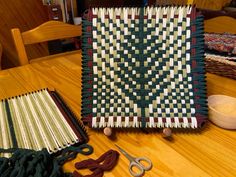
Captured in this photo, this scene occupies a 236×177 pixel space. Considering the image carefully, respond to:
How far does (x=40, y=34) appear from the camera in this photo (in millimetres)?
1103

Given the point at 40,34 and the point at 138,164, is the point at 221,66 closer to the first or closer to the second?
the point at 138,164

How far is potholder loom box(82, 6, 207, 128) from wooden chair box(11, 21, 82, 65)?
59cm

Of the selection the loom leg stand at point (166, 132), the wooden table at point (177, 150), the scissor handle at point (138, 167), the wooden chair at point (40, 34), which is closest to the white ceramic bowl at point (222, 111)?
the wooden table at point (177, 150)

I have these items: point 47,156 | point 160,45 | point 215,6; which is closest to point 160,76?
point 160,45

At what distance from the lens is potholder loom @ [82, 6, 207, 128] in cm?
53

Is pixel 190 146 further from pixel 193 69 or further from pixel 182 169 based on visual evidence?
pixel 193 69

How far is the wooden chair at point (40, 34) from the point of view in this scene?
1.02 m

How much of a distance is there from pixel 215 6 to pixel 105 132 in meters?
2.78

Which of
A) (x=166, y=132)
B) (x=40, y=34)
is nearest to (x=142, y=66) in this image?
(x=166, y=132)

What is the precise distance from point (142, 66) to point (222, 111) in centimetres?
23

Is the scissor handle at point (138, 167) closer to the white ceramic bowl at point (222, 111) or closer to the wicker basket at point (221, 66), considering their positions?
the white ceramic bowl at point (222, 111)

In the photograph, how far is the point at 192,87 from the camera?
0.54 meters

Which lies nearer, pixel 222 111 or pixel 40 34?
pixel 222 111

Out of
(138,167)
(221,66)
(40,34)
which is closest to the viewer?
(138,167)
